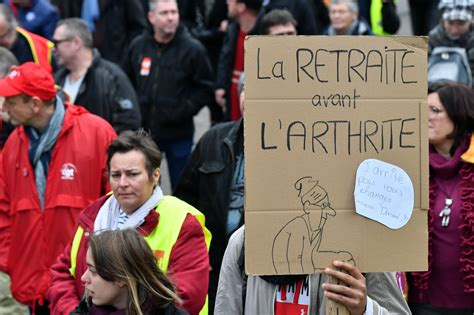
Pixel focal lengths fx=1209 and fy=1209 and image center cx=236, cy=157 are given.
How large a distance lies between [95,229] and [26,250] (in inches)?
55.6

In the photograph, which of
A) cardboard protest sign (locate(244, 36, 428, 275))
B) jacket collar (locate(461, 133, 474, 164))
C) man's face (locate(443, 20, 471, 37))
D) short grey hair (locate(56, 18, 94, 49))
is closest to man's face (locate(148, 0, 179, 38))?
short grey hair (locate(56, 18, 94, 49))

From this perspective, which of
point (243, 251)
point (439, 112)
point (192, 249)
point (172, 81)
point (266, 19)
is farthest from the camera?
point (172, 81)

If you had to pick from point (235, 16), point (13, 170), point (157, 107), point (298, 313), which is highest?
point (235, 16)

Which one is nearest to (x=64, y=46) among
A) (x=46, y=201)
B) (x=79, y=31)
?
(x=79, y=31)

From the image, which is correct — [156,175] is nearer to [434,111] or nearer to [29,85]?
[29,85]

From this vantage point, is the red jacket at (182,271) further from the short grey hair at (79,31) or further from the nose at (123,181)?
the short grey hair at (79,31)

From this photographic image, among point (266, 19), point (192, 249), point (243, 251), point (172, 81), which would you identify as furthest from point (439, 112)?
point (172, 81)

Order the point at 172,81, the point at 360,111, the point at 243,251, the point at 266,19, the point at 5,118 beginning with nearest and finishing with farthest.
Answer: the point at 360,111
the point at 243,251
the point at 5,118
the point at 266,19
the point at 172,81

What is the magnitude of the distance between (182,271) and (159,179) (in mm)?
670

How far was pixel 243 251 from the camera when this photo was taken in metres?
4.83

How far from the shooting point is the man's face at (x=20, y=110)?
715 centimetres

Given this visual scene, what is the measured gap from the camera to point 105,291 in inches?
189

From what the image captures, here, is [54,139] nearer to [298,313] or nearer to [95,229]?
[95,229]

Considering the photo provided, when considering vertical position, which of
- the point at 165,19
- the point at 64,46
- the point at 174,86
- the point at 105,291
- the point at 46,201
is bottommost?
→ the point at 105,291
